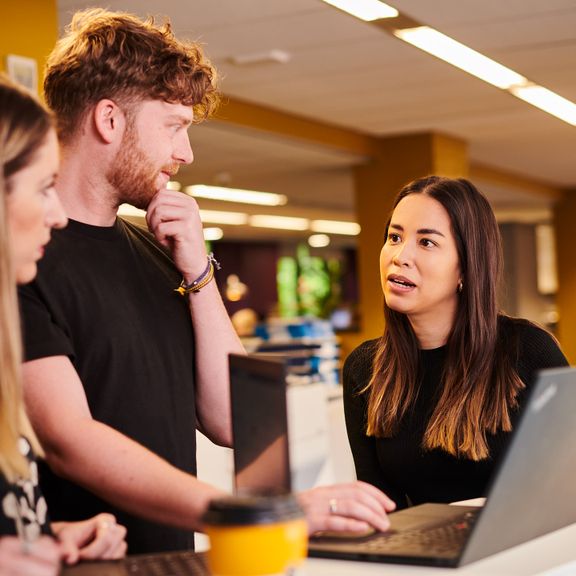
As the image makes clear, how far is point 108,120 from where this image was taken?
1854 millimetres

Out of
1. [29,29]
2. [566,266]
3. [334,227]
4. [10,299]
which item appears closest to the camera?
[10,299]

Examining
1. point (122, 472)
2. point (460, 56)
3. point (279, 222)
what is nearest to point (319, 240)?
point (279, 222)

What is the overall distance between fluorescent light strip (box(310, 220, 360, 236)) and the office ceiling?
592 cm

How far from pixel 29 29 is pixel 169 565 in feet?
11.5

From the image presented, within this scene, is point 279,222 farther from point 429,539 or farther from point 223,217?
point 429,539

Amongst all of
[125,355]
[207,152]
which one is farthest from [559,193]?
[125,355]

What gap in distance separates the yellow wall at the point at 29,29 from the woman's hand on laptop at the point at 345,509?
3.26 metres

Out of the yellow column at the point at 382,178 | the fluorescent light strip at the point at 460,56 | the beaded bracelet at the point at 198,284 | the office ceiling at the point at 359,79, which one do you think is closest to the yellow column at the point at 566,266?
the office ceiling at the point at 359,79

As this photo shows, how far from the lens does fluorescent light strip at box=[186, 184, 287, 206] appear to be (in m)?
11.4

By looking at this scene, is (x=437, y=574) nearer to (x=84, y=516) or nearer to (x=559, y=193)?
(x=84, y=516)

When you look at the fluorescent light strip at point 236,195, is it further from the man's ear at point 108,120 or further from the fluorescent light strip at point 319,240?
the man's ear at point 108,120

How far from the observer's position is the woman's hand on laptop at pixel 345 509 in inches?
56.9

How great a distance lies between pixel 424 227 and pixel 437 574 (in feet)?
Result: 4.30

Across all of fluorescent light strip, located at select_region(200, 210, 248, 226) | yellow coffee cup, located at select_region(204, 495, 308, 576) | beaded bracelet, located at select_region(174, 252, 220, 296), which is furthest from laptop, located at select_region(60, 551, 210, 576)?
fluorescent light strip, located at select_region(200, 210, 248, 226)
